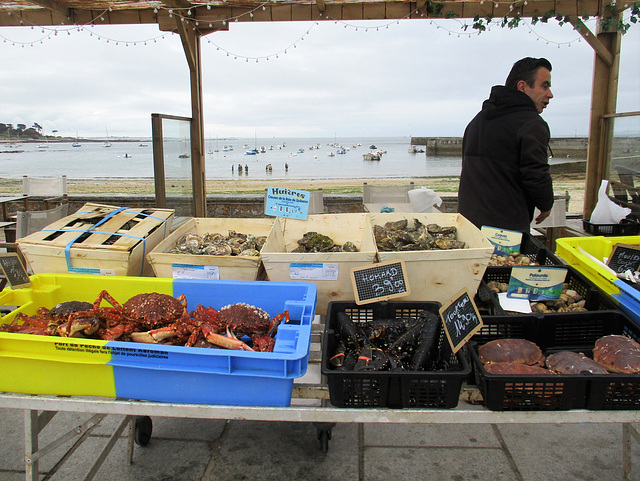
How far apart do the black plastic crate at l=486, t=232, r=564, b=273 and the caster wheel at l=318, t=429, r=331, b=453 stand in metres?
1.25

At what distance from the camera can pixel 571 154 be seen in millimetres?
36281

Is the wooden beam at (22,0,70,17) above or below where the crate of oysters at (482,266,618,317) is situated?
above

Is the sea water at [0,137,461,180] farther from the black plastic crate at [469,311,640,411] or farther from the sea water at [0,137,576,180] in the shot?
the black plastic crate at [469,311,640,411]

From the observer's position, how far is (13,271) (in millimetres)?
1872

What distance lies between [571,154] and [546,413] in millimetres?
40804

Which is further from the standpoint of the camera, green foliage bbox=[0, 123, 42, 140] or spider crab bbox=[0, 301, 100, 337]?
green foliage bbox=[0, 123, 42, 140]

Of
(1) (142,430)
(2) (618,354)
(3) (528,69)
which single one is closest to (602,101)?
(3) (528,69)

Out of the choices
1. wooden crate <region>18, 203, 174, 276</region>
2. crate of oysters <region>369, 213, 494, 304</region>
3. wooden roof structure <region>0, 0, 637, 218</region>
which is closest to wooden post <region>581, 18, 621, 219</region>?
wooden roof structure <region>0, 0, 637, 218</region>

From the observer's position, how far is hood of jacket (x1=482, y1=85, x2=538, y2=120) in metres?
2.80

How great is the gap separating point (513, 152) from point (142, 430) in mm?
2769

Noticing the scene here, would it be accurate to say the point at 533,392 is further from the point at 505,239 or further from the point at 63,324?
the point at 63,324

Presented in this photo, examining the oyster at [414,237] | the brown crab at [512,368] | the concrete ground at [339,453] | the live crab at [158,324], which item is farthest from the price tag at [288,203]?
the brown crab at [512,368]

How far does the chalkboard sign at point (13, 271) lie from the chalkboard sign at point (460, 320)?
173cm

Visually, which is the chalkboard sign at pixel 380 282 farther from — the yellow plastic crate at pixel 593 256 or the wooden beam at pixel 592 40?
the wooden beam at pixel 592 40
